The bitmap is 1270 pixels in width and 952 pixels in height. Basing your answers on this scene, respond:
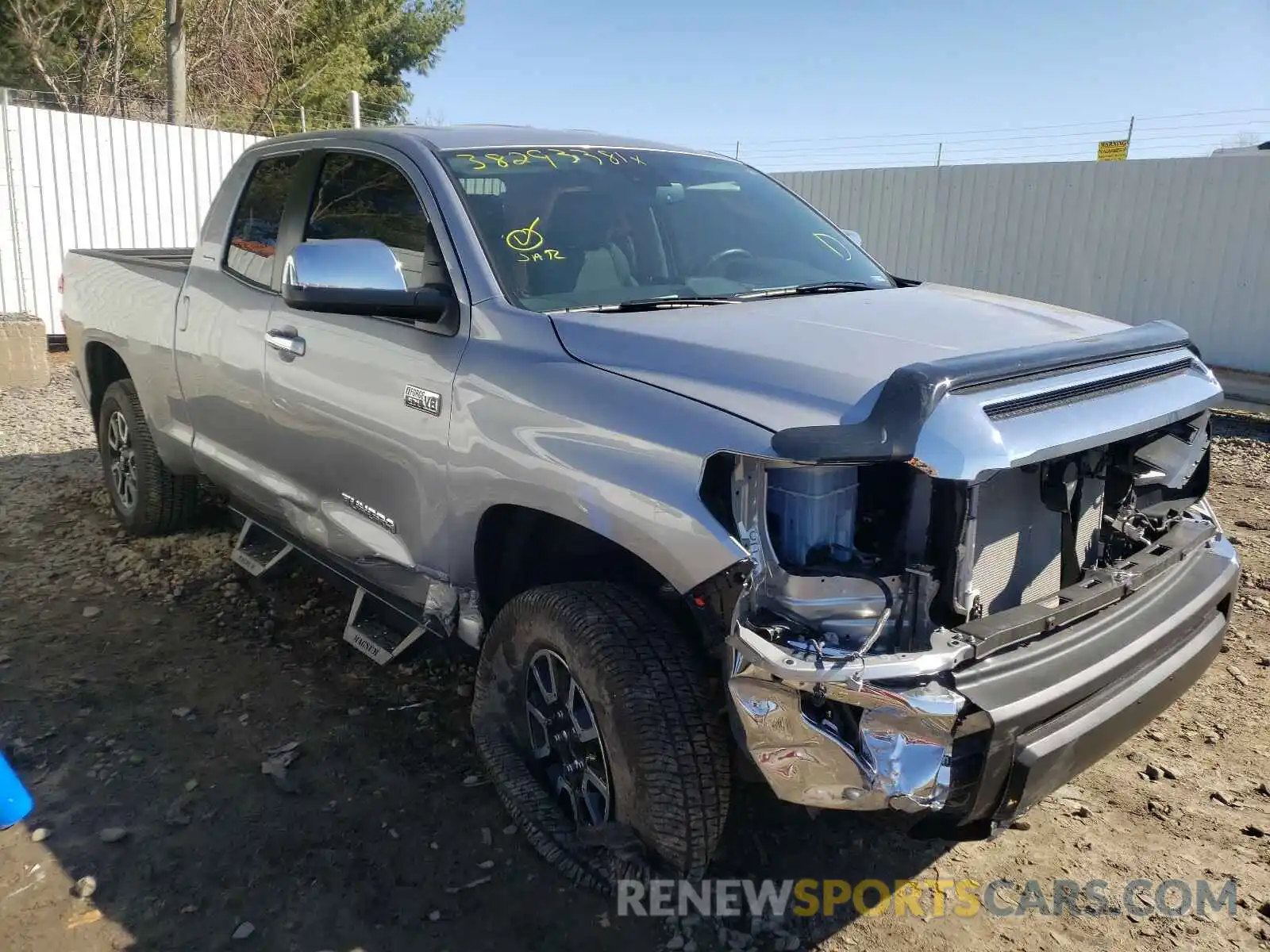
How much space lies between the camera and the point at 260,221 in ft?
13.5

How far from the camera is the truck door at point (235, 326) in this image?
3865mm

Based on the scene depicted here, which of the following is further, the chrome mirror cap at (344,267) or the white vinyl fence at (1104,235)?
the white vinyl fence at (1104,235)

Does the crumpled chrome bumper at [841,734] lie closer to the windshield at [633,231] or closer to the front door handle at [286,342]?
the windshield at [633,231]

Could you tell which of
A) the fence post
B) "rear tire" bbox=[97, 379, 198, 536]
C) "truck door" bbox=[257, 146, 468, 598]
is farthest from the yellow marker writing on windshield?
the fence post

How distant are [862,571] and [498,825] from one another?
1453 mm

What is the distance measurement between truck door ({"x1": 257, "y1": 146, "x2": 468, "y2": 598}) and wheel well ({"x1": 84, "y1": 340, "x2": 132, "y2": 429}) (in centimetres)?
208

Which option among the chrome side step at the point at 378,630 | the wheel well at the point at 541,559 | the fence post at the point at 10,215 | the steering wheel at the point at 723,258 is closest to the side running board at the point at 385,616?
the chrome side step at the point at 378,630

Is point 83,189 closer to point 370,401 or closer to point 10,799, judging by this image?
point 370,401

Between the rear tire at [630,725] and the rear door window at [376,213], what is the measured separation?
1.10 metres

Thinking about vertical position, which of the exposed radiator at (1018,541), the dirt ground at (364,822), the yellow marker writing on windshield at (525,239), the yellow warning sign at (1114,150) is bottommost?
the dirt ground at (364,822)

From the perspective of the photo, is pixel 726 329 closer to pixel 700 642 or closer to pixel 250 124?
pixel 700 642

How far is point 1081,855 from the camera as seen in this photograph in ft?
9.30

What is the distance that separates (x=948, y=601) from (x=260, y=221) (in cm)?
321

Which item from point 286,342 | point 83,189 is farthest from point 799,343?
point 83,189
